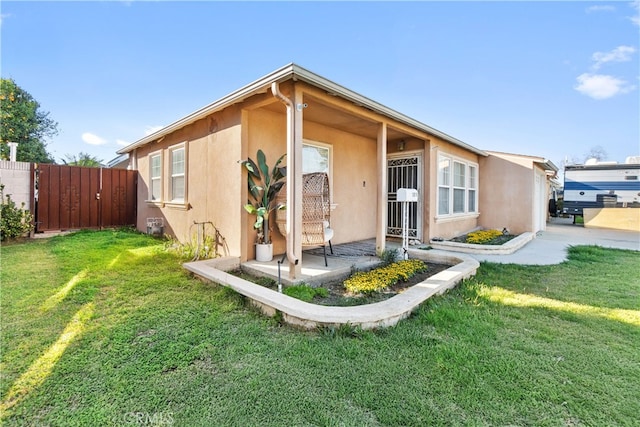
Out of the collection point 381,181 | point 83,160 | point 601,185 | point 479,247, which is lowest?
point 479,247

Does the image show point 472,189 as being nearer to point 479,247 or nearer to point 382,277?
point 479,247

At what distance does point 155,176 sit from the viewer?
8.38 m

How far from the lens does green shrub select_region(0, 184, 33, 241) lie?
6723 millimetres

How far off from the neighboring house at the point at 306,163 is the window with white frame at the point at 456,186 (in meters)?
0.03

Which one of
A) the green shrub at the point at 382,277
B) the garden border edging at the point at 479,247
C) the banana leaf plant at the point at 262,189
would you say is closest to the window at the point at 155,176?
the banana leaf plant at the point at 262,189

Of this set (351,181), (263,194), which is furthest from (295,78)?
(351,181)

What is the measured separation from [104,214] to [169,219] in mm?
3183

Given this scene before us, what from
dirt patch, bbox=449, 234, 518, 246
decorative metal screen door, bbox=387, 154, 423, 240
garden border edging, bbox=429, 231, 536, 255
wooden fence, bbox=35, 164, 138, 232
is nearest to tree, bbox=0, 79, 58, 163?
wooden fence, bbox=35, 164, 138, 232

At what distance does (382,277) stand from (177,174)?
5.53 meters

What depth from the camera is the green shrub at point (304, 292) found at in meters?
3.55

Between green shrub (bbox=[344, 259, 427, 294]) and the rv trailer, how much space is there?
1486 centimetres

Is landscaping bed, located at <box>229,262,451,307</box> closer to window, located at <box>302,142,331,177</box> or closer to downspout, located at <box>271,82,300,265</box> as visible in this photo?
downspout, located at <box>271,82,300,265</box>

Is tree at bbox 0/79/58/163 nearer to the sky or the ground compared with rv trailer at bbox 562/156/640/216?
nearer to the sky

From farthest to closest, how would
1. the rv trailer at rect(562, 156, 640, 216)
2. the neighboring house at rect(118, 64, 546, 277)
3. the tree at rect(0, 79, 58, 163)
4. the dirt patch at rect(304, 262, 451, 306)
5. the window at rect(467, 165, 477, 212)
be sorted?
the tree at rect(0, 79, 58, 163)
the rv trailer at rect(562, 156, 640, 216)
the window at rect(467, 165, 477, 212)
the neighboring house at rect(118, 64, 546, 277)
the dirt patch at rect(304, 262, 451, 306)
